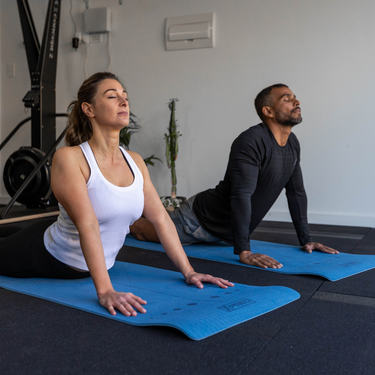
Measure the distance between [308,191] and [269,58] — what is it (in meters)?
1.43

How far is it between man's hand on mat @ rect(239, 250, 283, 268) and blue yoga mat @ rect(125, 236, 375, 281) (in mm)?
37

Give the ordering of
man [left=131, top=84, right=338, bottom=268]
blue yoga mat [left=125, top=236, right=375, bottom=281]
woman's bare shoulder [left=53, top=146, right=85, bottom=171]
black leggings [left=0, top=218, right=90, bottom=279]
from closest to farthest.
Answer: woman's bare shoulder [left=53, top=146, right=85, bottom=171], black leggings [left=0, top=218, right=90, bottom=279], blue yoga mat [left=125, top=236, right=375, bottom=281], man [left=131, top=84, right=338, bottom=268]

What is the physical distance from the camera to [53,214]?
13.7 ft

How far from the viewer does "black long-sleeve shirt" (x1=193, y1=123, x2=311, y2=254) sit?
7.50 ft

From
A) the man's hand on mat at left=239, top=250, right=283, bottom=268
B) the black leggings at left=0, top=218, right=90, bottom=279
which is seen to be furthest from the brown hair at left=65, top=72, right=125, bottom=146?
the man's hand on mat at left=239, top=250, right=283, bottom=268

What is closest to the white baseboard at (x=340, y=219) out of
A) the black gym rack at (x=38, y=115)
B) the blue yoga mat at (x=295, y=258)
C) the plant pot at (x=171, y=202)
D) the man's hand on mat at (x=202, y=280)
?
the plant pot at (x=171, y=202)

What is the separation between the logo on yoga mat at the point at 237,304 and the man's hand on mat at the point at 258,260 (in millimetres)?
580

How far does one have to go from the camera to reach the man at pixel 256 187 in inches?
89.9

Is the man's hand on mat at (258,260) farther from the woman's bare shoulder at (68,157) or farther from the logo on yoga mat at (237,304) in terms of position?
the woman's bare shoulder at (68,157)

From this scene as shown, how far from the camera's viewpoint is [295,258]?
7.82 feet

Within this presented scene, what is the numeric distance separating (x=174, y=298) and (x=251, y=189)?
3.11 ft

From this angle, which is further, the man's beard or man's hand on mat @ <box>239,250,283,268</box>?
the man's beard

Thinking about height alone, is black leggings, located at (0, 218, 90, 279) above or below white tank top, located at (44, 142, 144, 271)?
below

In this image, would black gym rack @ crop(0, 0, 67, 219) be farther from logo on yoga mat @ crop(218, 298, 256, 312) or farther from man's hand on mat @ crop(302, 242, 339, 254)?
logo on yoga mat @ crop(218, 298, 256, 312)
